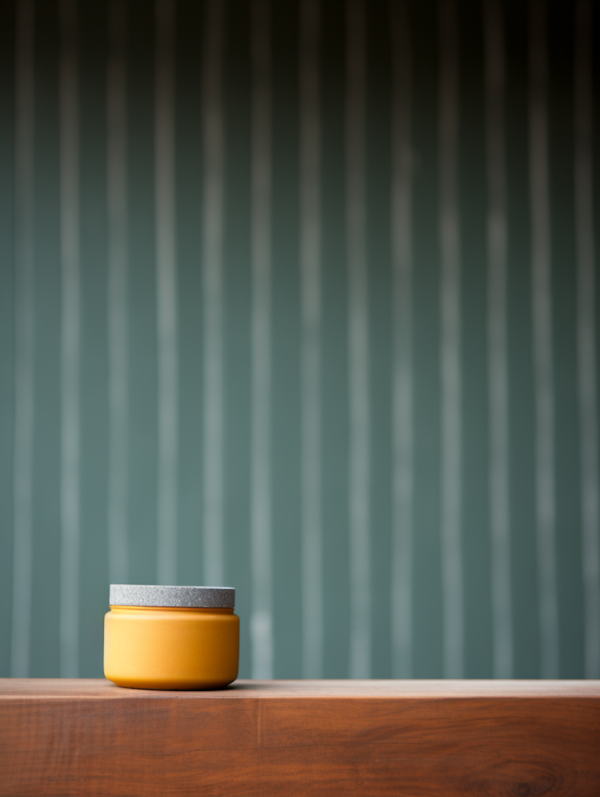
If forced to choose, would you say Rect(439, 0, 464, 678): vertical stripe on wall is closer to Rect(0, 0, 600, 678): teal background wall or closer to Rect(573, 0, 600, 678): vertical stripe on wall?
Rect(0, 0, 600, 678): teal background wall

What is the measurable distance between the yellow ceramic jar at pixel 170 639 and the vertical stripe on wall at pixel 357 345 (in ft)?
2.73

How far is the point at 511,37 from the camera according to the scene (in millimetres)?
1895

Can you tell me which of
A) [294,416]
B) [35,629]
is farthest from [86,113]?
[35,629]

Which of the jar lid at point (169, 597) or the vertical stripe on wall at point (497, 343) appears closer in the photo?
the jar lid at point (169, 597)

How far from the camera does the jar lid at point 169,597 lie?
0.93m

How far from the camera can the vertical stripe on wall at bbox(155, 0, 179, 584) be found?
→ 68.4 inches

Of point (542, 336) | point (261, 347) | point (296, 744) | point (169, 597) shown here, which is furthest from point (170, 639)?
point (542, 336)

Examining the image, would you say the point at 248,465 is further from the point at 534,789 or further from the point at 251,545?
the point at 534,789

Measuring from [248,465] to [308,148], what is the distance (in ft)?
2.63

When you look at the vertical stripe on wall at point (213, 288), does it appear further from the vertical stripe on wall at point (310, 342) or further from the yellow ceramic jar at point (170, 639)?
the yellow ceramic jar at point (170, 639)

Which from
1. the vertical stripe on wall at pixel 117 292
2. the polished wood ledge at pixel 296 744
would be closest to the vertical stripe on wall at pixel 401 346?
the vertical stripe on wall at pixel 117 292

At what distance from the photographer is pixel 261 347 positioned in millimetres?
1800

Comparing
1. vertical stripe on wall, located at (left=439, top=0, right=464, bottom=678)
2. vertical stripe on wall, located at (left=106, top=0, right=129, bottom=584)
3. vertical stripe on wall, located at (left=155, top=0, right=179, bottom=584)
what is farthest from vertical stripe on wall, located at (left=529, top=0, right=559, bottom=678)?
vertical stripe on wall, located at (left=106, top=0, right=129, bottom=584)

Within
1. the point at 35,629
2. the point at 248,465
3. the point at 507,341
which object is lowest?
the point at 35,629
